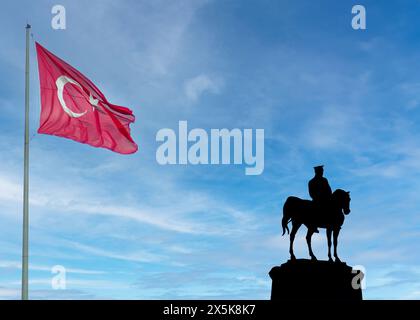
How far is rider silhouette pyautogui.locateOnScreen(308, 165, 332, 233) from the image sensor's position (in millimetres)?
24469

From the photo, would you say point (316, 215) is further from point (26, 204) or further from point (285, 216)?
point (26, 204)

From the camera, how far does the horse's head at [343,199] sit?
24.6 meters

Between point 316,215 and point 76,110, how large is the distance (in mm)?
11235

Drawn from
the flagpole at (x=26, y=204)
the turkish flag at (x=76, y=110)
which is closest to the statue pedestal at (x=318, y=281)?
the turkish flag at (x=76, y=110)

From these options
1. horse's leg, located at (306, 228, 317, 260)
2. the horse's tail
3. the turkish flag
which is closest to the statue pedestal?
horse's leg, located at (306, 228, 317, 260)

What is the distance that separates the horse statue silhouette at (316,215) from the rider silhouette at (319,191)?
0.32 feet

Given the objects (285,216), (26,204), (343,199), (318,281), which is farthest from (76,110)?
(318,281)

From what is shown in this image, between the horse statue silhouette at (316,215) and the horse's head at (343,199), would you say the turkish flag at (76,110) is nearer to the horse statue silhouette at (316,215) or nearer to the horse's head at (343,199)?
the horse statue silhouette at (316,215)

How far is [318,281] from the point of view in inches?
953

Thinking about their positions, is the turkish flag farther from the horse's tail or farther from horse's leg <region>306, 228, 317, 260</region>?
horse's leg <region>306, 228, 317, 260</region>
